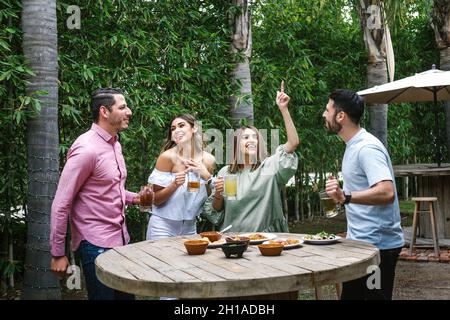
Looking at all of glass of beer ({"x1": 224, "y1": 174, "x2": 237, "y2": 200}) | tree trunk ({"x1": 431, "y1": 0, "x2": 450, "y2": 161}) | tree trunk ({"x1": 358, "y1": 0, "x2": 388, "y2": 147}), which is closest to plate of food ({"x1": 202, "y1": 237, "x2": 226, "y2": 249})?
glass of beer ({"x1": 224, "y1": 174, "x2": 237, "y2": 200})

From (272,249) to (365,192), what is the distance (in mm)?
515

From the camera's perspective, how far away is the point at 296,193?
10.2 m

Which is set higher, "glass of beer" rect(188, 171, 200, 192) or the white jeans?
"glass of beer" rect(188, 171, 200, 192)

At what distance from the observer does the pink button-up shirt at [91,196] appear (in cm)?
276

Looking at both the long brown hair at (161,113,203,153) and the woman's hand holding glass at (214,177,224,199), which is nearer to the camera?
the woman's hand holding glass at (214,177,224,199)

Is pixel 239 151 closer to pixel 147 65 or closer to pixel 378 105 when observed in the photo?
pixel 147 65

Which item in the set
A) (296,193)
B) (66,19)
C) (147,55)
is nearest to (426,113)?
(296,193)

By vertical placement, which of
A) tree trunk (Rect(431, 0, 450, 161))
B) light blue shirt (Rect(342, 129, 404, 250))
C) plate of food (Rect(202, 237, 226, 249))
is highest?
tree trunk (Rect(431, 0, 450, 161))

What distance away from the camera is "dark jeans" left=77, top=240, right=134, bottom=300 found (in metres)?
2.79

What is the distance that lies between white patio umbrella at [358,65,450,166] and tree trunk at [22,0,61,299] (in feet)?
Result: 13.4

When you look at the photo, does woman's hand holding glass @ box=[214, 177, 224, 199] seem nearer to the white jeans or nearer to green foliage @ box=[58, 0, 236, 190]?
the white jeans

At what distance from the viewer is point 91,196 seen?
286cm

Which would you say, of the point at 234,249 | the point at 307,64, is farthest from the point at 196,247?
the point at 307,64

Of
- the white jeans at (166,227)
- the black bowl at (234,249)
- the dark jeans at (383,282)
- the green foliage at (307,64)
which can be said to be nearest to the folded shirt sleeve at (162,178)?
the white jeans at (166,227)
